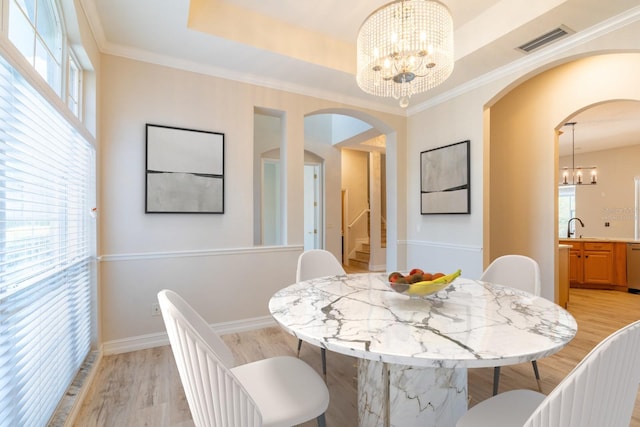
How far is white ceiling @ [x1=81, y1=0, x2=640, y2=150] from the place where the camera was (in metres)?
2.18

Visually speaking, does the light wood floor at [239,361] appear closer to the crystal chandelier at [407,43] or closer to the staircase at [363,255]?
the crystal chandelier at [407,43]

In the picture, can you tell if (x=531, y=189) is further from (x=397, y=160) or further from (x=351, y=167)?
(x=351, y=167)

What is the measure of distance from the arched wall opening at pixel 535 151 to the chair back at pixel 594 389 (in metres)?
2.65

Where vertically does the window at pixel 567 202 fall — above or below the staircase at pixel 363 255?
above

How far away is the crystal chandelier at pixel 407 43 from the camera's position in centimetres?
186

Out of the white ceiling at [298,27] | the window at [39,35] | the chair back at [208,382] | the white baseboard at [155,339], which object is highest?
the white ceiling at [298,27]

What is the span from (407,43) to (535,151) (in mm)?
2628

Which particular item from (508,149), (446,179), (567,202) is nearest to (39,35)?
(446,179)

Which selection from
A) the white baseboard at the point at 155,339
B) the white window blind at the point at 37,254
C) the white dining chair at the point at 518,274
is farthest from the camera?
the white baseboard at the point at 155,339

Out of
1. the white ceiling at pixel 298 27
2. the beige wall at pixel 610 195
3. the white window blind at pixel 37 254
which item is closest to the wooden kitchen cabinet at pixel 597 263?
the beige wall at pixel 610 195

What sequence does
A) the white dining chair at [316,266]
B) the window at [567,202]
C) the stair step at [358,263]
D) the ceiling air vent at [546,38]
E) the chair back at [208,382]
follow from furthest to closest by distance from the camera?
1. the window at [567,202]
2. the stair step at [358,263]
3. the white dining chair at [316,266]
4. the ceiling air vent at [546,38]
5. the chair back at [208,382]

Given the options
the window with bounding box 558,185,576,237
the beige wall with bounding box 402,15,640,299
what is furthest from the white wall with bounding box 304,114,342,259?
the window with bounding box 558,185,576,237

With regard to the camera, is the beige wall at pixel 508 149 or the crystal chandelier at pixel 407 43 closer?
the crystal chandelier at pixel 407 43

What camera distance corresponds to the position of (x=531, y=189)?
3588 millimetres
